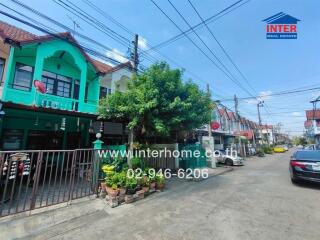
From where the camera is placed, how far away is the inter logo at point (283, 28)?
895 cm

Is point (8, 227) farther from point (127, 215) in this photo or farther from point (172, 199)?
point (172, 199)

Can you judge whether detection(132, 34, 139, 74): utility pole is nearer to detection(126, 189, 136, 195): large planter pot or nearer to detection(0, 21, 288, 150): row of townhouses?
detection(0, 21, 288, 150): row of townhouses

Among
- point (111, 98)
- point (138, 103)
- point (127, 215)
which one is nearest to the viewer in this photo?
point (127, 215)

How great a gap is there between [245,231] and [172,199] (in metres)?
2.60

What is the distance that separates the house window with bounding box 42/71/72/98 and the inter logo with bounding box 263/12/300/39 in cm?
1163

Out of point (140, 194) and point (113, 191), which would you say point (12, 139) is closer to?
point (113, 191)

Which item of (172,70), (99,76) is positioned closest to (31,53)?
(99,76)

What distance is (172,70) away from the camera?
7.61 metres

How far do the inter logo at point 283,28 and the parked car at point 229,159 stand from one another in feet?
34.7

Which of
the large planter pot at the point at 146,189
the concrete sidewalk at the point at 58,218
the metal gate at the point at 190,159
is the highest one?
the metal gate at the point at 190,159

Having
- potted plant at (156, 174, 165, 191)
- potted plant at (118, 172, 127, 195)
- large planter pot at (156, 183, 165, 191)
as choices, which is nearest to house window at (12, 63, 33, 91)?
potted plant at (118, 172, 127, 195)

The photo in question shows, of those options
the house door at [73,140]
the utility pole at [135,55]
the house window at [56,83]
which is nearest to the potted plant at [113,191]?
the utility pole at [135,55]

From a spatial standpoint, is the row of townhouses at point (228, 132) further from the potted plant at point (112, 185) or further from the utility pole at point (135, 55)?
the potted plant at point (112, 185)

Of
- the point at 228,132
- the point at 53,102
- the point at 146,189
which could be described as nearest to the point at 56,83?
the point at 53,102
